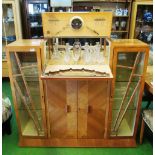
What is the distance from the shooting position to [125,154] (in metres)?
2.02

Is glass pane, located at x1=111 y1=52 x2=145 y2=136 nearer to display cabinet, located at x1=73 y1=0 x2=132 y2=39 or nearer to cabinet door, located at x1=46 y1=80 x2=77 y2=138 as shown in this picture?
cabinet door, located at x1=46 y1=80 x2=77 y2=138

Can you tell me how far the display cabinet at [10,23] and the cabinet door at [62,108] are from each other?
7.16ft

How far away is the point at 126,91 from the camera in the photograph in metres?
1.95

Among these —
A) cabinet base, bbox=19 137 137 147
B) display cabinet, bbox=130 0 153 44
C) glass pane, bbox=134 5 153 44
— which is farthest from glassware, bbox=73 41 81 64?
glass pane, bbox=134 5 153 44

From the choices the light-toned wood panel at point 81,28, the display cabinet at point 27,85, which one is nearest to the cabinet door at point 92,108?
the display cabinet at point 27,85

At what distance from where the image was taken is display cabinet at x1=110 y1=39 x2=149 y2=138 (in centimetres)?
175

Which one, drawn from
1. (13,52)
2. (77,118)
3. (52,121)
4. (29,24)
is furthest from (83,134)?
(29,24)

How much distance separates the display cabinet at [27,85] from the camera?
68.8 inches

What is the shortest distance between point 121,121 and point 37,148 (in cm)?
103

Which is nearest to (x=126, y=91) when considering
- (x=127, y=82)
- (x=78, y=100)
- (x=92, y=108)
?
(x=127, y=82)

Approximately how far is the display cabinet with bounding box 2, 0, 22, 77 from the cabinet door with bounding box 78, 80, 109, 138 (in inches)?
93.8

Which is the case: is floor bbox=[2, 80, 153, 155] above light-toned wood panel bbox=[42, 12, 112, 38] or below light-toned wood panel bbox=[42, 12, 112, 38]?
below

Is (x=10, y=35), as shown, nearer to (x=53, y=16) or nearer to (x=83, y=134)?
(x=53, y=16)

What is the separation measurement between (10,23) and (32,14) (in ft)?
1.65
